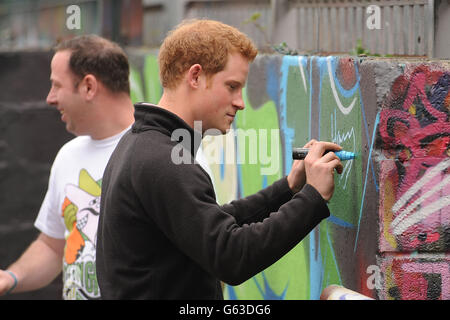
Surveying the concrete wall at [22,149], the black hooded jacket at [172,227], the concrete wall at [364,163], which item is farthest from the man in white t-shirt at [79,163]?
the concrete wall at [22,149]

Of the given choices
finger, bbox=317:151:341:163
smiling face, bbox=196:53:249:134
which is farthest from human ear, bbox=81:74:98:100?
finger, bbox=317:151:341:163

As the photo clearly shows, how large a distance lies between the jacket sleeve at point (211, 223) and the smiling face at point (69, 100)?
5.24 feet

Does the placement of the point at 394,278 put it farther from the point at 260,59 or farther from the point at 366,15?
the point at 260,59

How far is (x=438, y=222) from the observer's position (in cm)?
320

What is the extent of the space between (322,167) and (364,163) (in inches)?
13.4

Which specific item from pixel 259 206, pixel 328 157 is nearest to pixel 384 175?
pixel 328 157

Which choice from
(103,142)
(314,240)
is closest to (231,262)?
(314,240)

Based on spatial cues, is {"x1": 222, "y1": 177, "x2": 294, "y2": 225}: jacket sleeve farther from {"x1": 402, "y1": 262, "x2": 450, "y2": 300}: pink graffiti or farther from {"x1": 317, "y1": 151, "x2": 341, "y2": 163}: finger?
{"x1": 402, "y1": 262, "x2": 450, "y2": 300}: pink graffiti

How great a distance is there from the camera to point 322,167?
9.89 feet

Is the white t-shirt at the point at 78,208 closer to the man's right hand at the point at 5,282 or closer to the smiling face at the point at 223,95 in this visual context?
the man's right hand at the point at 5,282

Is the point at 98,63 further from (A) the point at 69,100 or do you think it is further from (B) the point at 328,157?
(B) the point at 328,157

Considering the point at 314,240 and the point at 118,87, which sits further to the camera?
the point at 118,87

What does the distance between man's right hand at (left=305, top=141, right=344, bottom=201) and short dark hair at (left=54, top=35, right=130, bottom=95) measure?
66.1 inches

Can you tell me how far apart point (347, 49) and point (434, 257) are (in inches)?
54.4
